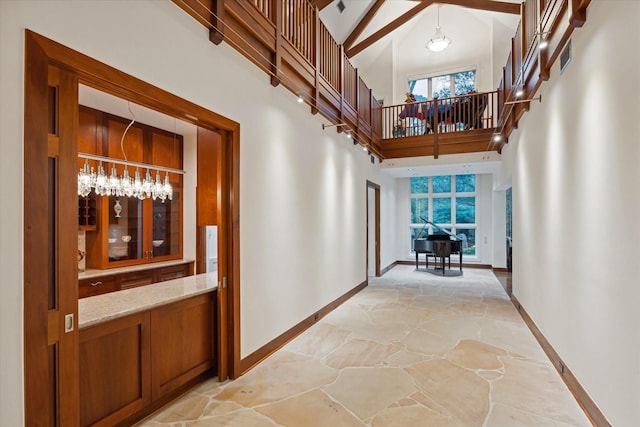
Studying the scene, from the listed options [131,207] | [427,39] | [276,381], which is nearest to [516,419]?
[276,381]

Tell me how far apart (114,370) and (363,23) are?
329 inches

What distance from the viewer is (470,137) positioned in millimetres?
7312

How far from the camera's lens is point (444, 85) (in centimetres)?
968

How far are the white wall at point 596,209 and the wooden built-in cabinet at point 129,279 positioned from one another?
4.79 metres

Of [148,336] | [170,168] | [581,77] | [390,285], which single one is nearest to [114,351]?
[148,336]

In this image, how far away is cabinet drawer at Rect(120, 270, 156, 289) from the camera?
4.21 m

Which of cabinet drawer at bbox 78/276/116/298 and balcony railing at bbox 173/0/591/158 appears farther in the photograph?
cabinet drawer at bbox 78/276/116/298

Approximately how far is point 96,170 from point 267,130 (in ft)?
7.64

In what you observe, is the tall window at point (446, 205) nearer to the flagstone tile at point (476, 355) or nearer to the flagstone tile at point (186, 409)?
the flagstone tile at point (476, 355)

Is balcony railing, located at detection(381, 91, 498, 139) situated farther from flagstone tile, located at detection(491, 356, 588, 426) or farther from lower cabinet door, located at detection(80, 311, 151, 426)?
lower cabinet door, located at detection(80, 311, 151, 426)

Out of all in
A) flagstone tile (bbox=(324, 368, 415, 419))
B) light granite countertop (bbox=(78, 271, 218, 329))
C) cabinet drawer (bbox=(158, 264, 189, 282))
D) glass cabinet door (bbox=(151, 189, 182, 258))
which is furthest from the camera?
glass cabinet door (bbox=(151, 189, 182, 258))

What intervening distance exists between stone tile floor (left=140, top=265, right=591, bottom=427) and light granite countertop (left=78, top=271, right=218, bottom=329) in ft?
2.73

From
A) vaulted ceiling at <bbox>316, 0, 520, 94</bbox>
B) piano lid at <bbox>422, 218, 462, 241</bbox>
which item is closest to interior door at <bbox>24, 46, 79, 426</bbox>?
vaulted ceiling at <bbox>316, 0, 520, 94</bbox>

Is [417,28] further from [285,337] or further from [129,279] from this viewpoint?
[129,279]
